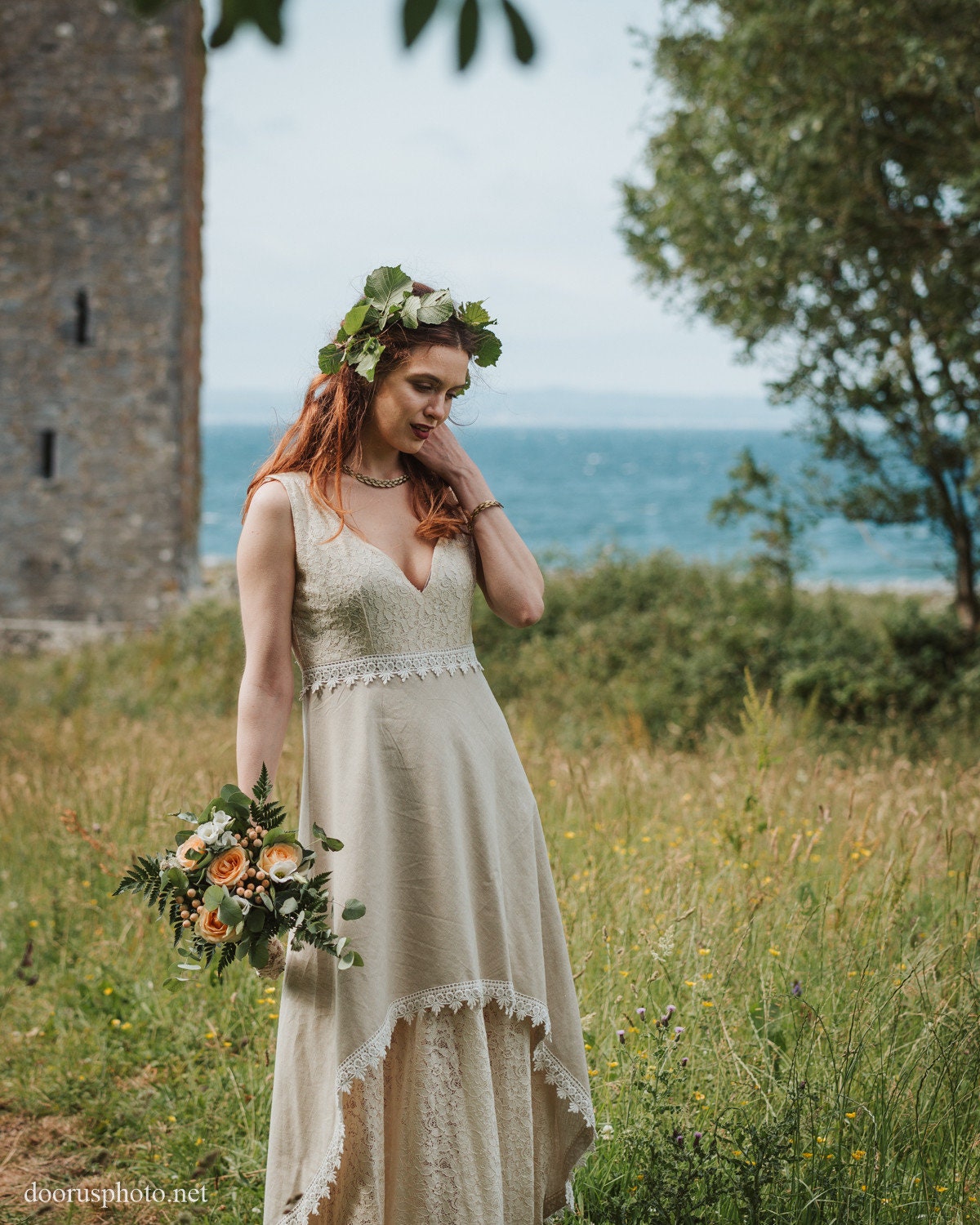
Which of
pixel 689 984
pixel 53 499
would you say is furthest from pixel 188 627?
pixel 689 984

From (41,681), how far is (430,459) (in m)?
10.1

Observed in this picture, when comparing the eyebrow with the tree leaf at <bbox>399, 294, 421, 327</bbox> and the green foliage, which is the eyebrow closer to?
the tree leaf at <bbox>399, 294, 421, 327</bbox>

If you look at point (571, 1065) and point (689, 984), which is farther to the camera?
point (689, 984)

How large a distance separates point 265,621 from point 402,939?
75 centimetres

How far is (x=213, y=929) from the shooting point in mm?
2107

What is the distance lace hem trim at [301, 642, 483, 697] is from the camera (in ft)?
7.67

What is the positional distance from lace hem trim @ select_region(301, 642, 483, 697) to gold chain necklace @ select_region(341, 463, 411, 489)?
0.41m

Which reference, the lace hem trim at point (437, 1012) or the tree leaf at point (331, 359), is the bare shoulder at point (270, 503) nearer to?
the tree leaf at point (331, 359)

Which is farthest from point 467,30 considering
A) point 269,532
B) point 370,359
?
point 269,532

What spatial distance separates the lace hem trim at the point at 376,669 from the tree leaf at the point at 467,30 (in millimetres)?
1414

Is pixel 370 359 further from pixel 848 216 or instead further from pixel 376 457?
pixel 848 216

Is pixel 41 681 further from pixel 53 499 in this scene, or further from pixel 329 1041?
pixel 329 1041

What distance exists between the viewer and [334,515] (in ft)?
7.73

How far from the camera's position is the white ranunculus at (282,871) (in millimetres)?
2131
